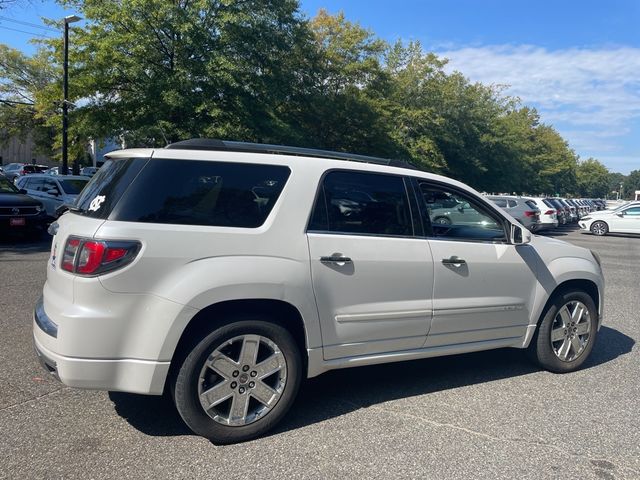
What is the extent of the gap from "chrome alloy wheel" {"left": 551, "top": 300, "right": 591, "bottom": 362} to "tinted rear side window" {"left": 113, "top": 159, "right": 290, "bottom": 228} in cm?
290

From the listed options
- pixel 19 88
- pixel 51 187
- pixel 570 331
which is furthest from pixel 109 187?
pixel 19 88

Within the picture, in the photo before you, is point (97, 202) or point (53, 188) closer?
point (97, 202)

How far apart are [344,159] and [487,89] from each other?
43198 mm

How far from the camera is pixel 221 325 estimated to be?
133 inches

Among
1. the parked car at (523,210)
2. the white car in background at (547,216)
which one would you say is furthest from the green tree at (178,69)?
the white car in background at (547,216)

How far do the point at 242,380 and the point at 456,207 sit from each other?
8.35ft

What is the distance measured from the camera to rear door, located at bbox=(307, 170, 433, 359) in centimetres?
368

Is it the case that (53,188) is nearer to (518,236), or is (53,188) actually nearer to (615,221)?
(518,236)

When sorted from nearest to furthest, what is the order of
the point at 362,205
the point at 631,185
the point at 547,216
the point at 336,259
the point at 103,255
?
the point at 103,255
the point at 336,259
the point at 362,205
the point at 547,216
the point at 631,185

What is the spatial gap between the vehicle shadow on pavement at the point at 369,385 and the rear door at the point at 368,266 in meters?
0.53

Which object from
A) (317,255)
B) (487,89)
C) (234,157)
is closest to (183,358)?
(317,255)

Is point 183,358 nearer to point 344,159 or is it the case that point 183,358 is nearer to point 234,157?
point 234,157

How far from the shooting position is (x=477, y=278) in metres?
4.30

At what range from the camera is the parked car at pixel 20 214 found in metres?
11.9
